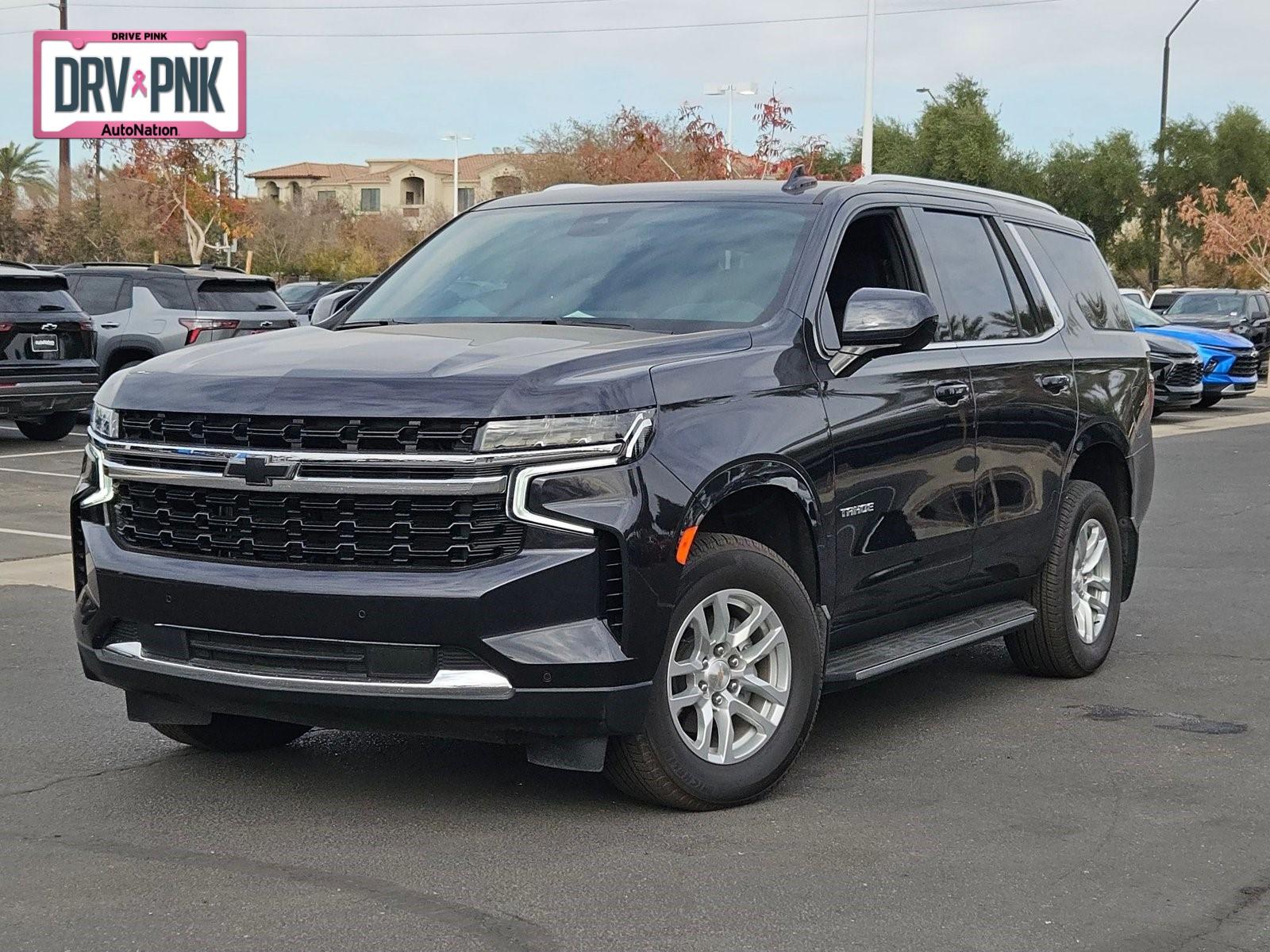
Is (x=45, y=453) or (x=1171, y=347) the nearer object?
(x=45, y=453)

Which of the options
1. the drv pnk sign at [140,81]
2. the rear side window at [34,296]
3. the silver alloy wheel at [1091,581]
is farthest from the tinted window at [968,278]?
the drv pnk sign at [140,81]

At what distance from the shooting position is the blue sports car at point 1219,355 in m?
26.9

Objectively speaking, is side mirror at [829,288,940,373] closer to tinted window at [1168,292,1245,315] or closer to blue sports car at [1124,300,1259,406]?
blue sports car at [1124,300,1259,406]

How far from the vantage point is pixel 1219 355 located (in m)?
27.0

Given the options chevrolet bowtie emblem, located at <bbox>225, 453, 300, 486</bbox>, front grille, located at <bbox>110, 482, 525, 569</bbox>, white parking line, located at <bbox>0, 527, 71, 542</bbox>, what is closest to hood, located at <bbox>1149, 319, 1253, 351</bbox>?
white parking line, located at <bbox>0, 527, 71, 542</bbox>

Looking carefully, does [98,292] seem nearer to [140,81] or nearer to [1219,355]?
[1219,355]

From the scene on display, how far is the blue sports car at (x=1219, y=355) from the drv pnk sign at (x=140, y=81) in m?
19.7

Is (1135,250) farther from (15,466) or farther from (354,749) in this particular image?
(354,749)

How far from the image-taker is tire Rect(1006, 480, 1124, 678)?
7164mm

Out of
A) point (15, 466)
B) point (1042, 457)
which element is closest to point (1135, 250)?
point (15, 466)

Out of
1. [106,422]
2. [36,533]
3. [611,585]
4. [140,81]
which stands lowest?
[36,533]

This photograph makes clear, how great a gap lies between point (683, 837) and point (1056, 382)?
2.95 metres

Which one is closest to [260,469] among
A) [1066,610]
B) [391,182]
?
[1066,610]

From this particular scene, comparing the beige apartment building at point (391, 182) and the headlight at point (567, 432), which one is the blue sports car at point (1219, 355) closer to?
the headlight at point (567, 432)
